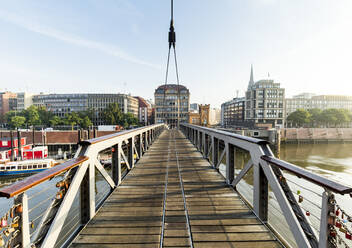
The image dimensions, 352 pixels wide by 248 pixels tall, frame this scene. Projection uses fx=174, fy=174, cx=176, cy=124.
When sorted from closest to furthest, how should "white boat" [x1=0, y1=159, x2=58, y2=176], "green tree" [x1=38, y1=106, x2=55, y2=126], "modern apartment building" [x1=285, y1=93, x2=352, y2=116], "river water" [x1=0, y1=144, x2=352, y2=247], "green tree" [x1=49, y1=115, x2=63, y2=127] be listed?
"river water" [x1=0, y1=144, x2=352, y2=247], "white boat" [x1=0, y1=159, x2=58, y2=176], "green tree" [x1=49, y1=115, x2=63, y2=127], "green tree" [x1=38, y1=106, x2=55, y2=126], "modern apartment building" [x1=285, y1=93, x2=352, y2=116]

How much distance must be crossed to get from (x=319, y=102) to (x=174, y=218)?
159850 millimetres

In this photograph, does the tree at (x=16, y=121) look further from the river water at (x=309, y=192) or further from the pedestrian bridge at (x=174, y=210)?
the pedestrian bridge at (x=174, y=210)

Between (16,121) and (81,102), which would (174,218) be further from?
(81,102)

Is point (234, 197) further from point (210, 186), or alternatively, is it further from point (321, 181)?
point (321, 181)

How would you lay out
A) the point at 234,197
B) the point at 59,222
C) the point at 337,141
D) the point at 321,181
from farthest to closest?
1. the point at 337,141
2. the point at 234,197
3. the point at 59,222
4. the point at 321,181

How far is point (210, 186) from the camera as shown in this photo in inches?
224

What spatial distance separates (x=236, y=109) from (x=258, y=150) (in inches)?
4644

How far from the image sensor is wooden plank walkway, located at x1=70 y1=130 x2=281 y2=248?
3.19 metres

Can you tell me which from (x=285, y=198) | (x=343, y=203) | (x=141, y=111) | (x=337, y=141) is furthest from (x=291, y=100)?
(x=285, y=198)

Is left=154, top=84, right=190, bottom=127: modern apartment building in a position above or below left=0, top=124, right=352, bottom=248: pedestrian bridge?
above

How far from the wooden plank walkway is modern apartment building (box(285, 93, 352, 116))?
140 m

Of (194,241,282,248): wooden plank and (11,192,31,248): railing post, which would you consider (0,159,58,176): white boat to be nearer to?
(11,192,31,248): railing post

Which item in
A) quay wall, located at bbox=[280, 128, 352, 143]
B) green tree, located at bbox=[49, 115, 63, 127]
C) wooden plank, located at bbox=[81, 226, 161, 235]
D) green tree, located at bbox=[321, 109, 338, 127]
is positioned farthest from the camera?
green tree, located at bbox=[321, 109, 338, 127]

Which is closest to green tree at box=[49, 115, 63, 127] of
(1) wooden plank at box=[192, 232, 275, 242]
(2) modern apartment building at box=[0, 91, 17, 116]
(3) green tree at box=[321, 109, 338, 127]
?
(1) wooden plank at box=[192, 232, 275, 242]
